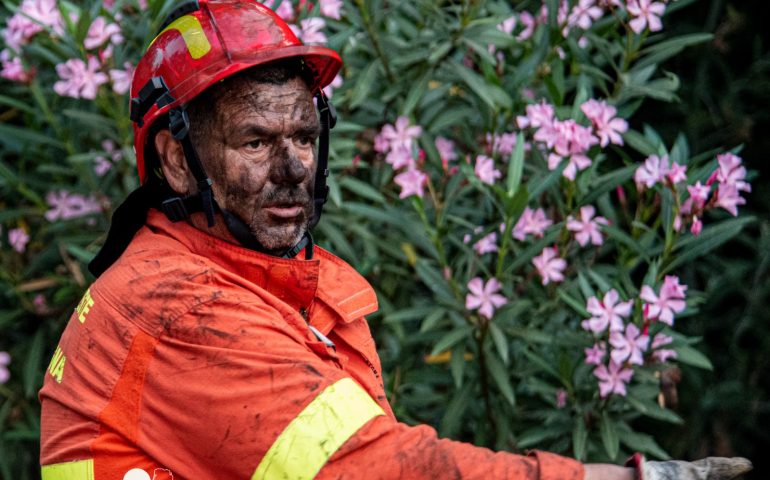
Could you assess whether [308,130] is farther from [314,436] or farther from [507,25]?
[507,25]

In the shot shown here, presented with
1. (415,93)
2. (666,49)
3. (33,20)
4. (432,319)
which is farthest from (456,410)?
(33,20)

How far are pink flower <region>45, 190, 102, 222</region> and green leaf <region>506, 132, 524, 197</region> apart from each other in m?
1.47

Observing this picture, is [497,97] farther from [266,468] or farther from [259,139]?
[266,468]

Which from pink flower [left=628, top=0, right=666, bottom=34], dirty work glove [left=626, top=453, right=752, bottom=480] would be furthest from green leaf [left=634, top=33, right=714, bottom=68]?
dirty work glove [left=626, top=453, right=752, bottom=480]

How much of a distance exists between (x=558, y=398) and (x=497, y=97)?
3.24ft

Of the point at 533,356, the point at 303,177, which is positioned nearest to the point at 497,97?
the point at 533,356

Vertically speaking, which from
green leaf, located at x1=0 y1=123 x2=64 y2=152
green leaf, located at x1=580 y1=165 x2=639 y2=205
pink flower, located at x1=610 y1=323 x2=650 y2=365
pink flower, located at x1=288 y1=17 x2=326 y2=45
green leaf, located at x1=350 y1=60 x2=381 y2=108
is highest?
pink flower, located at x1=288 y1=17 x2=326 y2=45

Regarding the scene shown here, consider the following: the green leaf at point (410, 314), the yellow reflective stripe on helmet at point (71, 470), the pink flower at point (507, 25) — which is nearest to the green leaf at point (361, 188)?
the green leaf at point (410, 314)

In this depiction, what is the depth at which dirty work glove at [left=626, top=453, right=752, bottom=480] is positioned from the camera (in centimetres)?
184

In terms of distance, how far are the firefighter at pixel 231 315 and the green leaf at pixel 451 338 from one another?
0.77 m

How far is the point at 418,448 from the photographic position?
191 cm

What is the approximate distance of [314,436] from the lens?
1.90m

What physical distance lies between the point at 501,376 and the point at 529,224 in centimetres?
48

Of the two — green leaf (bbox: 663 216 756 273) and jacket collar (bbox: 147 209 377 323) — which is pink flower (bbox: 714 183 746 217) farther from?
jacket collar (bbox: 147 209 377 323)
